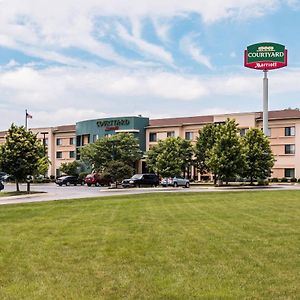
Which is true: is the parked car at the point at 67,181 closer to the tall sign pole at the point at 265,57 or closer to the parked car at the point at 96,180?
the parked car at the point at 96,180

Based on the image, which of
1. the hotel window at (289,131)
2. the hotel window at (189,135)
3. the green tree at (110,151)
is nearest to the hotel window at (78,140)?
the green tree at (110,151)

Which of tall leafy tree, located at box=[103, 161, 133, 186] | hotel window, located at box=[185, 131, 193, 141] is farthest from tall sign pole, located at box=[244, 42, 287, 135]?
tall leafy tree, located at box=[103, 161, 133, 186]

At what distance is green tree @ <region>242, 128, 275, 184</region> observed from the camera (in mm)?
60406

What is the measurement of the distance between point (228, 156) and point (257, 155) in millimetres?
4831

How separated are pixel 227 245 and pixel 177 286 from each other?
402 centimetres

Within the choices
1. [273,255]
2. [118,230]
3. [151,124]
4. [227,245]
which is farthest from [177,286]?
[151,124]

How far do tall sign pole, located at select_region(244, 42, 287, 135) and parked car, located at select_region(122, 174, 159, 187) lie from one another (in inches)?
731

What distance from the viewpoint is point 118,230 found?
1492cm

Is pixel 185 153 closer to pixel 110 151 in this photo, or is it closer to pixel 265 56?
pixel 110 151

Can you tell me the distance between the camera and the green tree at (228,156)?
57719 millimetres

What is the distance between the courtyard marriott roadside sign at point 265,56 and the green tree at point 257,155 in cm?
1267

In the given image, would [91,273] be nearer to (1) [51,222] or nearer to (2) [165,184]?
(1) [51,222]

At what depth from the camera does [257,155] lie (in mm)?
60812

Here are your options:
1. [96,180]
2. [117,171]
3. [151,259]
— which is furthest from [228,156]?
[151,259]
